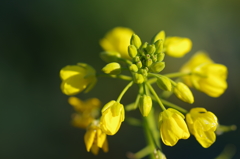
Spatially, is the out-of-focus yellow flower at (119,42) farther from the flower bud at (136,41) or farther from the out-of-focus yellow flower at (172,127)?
the out-of-focus yellow flower at (172,127)

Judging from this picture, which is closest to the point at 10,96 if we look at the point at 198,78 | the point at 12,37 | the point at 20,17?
the point at 12,37

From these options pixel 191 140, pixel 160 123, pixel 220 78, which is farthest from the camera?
pixel 191 140

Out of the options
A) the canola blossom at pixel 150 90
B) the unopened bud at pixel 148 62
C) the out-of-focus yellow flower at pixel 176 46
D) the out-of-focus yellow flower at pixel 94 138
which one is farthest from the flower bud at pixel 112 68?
the out-of-focus yellow flower at pixel 176 46

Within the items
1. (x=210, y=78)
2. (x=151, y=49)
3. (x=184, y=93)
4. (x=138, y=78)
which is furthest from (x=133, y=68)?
(x=210, y=78)

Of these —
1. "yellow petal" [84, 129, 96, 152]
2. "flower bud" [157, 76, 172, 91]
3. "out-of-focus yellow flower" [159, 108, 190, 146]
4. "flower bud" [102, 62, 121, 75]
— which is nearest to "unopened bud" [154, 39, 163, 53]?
"flower bud" [157, 76, 172, 91]

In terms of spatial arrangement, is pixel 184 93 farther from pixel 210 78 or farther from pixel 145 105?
pixel 210 78

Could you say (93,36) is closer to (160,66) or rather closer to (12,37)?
(12,37)
